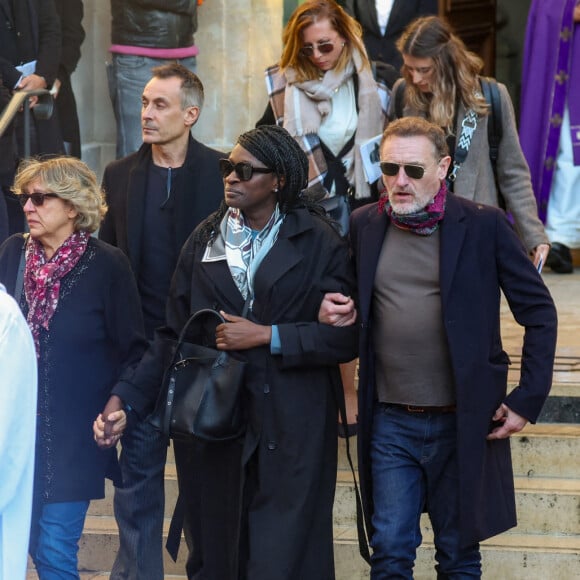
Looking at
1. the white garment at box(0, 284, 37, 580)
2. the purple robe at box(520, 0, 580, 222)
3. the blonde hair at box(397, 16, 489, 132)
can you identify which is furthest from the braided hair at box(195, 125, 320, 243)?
the purple robe at box(520, 0, 580, 222)

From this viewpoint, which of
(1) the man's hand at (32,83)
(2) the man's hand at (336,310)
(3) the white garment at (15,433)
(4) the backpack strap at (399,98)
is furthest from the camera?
(1) the man's hand at (32,83)

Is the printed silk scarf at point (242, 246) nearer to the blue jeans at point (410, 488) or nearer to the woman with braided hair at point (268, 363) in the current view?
the woman with braided hair at point (268, 363)

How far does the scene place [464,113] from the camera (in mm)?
6492

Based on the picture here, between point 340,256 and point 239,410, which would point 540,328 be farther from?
point 239,410

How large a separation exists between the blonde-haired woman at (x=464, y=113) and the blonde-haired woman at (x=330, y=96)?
335 mm

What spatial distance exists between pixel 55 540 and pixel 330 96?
255 centimetres

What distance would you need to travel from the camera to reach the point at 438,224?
5195 mm

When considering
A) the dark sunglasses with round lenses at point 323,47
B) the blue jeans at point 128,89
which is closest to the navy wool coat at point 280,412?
the dark sunglasses with round lenses at point 323,47

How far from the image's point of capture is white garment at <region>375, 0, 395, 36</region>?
9.02 meters

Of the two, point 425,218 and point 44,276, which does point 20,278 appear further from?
point 425,218

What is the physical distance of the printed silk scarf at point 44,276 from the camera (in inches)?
214

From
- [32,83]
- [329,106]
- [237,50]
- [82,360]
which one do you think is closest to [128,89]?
[32,83]

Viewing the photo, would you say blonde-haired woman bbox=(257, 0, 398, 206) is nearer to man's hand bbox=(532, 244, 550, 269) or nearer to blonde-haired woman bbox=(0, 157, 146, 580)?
man's hand bbox=(532, 244, 550, 269)

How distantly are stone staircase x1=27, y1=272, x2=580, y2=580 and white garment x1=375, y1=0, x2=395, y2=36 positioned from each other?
112 inches
